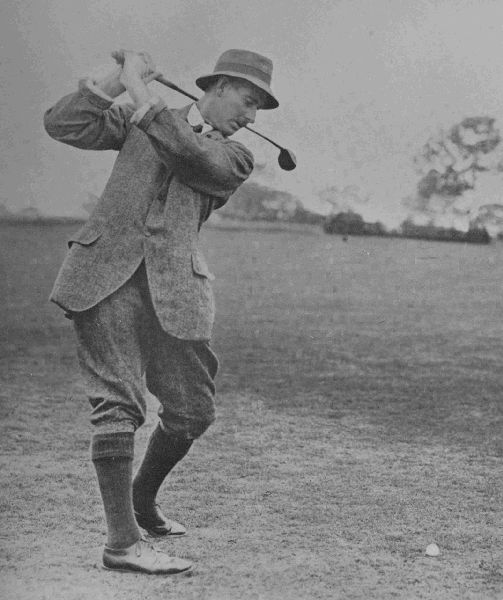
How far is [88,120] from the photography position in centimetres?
244

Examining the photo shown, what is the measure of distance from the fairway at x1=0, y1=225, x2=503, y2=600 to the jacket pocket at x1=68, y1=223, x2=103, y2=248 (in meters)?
0.91

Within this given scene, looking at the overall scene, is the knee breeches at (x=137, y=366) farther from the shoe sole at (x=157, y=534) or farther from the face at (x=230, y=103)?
the face at (x=230, y=103)

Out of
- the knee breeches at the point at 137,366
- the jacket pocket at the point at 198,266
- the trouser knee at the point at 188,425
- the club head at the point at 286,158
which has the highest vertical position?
the club head at the point at 286,158

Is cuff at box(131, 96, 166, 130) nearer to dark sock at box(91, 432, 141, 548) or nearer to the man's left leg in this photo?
the man's left leg

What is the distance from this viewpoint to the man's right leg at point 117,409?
2.46m

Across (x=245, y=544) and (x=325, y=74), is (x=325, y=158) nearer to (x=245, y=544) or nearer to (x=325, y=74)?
(x=325, y=74)

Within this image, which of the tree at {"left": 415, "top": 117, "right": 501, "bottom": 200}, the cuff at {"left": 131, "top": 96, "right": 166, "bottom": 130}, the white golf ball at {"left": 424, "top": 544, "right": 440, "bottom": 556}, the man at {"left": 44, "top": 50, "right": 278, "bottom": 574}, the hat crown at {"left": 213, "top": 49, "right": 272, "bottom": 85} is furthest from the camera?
the tree at {"left": 415, "top": 117, "right": 501, "bottom": 200}

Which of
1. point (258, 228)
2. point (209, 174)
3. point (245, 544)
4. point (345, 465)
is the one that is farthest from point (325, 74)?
point (245, 544)

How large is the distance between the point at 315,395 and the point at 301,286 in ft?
2.30

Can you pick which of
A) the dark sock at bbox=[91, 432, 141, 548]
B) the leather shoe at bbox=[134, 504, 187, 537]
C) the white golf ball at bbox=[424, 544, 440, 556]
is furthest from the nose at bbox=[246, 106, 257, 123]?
the white golf ball at bbox=[424, 544, 440, 556]

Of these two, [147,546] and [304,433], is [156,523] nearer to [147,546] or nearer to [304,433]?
[147,546]

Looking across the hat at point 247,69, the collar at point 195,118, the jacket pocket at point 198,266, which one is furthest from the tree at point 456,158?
the jacket pocket at point 198,266

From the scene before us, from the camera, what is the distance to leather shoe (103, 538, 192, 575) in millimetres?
2473

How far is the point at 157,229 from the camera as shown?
8.17ft
